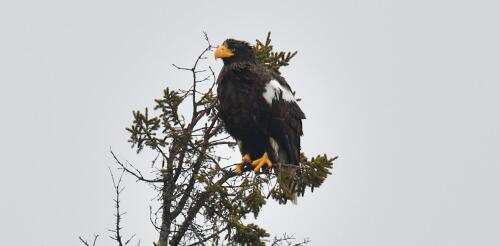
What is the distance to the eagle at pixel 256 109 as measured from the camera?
10.9 metres

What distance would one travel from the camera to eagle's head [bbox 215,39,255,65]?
37.6 ft

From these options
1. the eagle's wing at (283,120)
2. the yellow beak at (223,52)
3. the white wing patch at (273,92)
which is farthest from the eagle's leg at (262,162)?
the yellow beak at (223,52)

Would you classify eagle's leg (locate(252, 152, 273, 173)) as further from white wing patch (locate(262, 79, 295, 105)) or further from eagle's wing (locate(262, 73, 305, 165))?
white wing patch (locate(262, 79, 295, 105))

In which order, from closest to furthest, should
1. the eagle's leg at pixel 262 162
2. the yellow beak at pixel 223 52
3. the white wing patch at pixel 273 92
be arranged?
1. the white wing patch at pixel 273 92
2. the eagle's leg at pixel 262 162
3. the yellow beak at pixel 223 52

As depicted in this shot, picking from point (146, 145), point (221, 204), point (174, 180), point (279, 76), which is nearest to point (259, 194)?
point (221, 204)

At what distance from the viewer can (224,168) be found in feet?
31.2

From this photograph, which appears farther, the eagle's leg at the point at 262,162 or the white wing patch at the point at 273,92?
the eagle's leg at the point at 262,162

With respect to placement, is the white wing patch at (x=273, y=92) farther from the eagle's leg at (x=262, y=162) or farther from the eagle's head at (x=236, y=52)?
the eagle's leg at (x=262, y=162)

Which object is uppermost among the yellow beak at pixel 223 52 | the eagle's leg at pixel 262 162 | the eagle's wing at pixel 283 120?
the yellow beak at pixel 223 52

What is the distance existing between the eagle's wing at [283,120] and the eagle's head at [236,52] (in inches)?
21.8

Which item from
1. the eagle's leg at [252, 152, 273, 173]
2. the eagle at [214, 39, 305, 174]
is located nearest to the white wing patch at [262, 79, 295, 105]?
the eagle at [214, 39, 305, 174]

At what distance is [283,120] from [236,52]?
4.51ft

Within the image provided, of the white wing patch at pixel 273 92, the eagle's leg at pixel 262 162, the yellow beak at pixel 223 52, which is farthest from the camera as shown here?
the yellow beak at pixel 223 52

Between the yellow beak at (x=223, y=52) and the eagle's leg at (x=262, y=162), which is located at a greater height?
the yellow beak at (x=223, y=52)
